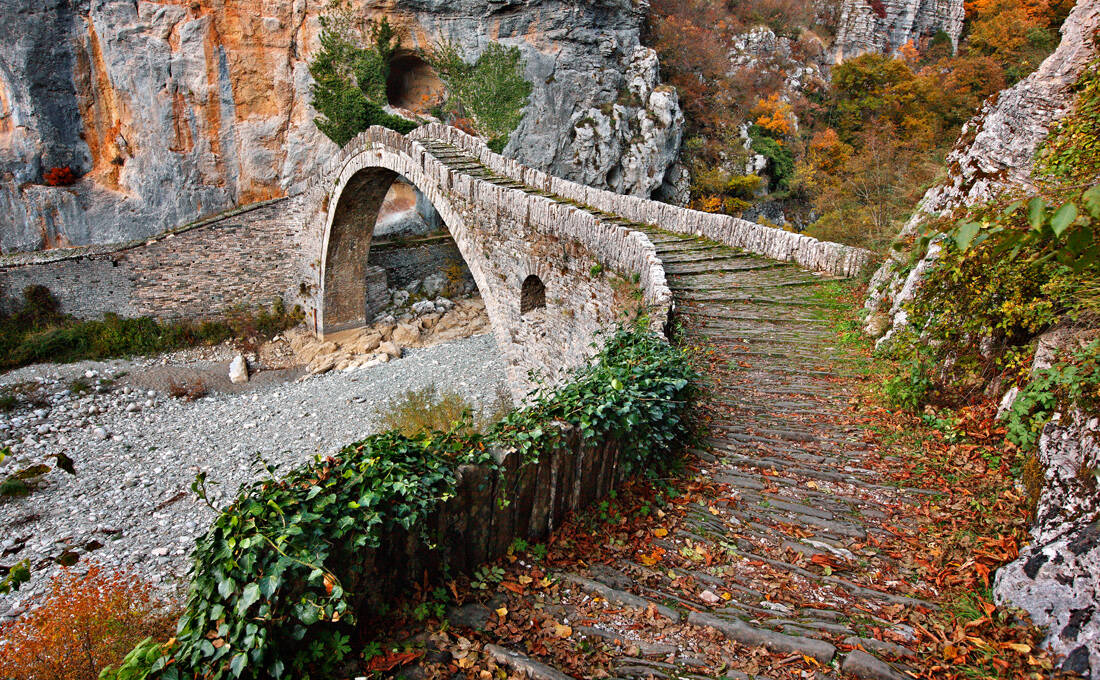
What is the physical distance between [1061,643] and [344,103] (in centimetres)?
2218

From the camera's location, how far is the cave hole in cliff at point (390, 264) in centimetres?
1844

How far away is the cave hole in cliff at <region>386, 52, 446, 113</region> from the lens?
74.6 feet

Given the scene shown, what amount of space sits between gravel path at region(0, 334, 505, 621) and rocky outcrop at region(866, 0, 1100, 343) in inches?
372

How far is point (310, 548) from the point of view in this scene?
9.12 feet

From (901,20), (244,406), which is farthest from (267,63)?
(901,20)

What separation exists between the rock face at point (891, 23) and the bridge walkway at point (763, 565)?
38715 millimetres

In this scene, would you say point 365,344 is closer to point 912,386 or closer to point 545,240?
point 545,240

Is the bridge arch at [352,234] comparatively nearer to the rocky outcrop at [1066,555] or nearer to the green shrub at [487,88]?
the green shrub at [487,88]

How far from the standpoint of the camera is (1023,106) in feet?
22.0

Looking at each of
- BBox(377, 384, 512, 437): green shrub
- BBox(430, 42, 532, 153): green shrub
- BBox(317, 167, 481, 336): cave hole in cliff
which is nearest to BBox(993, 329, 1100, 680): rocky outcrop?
BBox(377, 384, 512, 437): green shrub

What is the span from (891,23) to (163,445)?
45018mm

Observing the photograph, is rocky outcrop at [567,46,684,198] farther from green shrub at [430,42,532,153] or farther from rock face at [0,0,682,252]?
green shrub at [430,42,532,153]

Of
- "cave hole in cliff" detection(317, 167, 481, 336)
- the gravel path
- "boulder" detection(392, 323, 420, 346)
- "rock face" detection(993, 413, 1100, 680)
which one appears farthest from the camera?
"boulder" detection(392, 323, 420, 346)

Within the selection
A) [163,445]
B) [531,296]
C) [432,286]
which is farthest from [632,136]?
[163,445]
